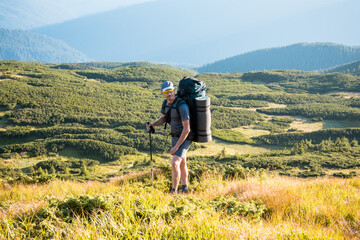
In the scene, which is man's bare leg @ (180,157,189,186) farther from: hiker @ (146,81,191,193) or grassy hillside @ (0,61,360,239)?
grassy hillside @ (0,61,360,239)

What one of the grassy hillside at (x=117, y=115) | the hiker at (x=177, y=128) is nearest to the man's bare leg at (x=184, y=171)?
the hiker at (x=177, y=128)

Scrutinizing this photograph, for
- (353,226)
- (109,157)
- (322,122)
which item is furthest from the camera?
(322,122)

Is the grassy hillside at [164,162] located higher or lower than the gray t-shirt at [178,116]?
lower

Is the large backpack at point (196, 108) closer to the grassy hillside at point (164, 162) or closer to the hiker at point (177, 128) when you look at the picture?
the hiker at point (177, 128)

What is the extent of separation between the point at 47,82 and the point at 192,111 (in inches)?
5163

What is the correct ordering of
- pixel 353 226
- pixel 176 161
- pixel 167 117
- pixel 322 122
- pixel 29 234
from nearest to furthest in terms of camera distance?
pixel 29 234 < pixel 353 226 < pixel 176 161 < pixel 167 117 < pixel 322 122

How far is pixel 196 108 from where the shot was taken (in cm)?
543

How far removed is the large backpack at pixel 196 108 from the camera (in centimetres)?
540

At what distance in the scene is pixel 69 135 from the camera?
75.1 meters

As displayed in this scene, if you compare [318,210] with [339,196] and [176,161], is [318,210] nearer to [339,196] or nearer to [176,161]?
[339,196]

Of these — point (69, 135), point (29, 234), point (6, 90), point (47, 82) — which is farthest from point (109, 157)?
point (47, 82)

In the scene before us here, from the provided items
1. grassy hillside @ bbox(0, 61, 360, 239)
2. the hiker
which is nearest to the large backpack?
the hiker

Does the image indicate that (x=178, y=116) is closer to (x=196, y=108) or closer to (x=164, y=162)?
(x=196, y=108)

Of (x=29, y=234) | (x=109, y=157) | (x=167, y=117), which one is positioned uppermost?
(x=167, y=117)
